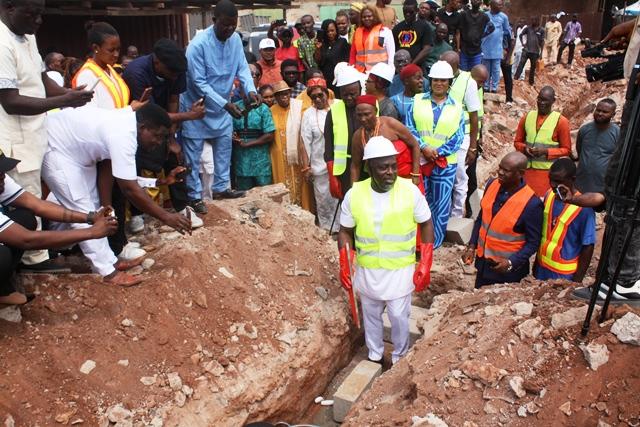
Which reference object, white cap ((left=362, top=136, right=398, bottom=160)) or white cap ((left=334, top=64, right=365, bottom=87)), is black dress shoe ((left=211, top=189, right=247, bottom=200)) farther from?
white cap ((left=362, top=136, right=398, bottom=160))

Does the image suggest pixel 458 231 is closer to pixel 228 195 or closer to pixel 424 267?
pixel 424 267

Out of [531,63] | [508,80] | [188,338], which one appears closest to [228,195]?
[188,338]

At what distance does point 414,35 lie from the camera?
8.87m

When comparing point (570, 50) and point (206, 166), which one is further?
point (570, 50)

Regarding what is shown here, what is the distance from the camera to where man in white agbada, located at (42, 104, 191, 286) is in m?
4.03

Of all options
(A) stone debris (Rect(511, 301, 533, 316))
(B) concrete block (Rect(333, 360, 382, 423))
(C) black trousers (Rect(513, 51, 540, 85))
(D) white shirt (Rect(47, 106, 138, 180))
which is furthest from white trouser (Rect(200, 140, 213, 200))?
(C) black trousers (Rect(513, 51, 540, 85))

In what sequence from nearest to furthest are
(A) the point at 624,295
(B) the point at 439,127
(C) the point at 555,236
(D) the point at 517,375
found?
(D) the point at 517,375 < (A) the point at 624,295 < (C) the point at 555,236 < (B) the point at 439,127

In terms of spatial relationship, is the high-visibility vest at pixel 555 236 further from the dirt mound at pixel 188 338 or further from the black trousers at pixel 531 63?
the black trousers at pixel 531 63

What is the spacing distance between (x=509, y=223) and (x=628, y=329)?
5.52 feet

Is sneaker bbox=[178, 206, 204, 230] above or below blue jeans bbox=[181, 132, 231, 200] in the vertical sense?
below

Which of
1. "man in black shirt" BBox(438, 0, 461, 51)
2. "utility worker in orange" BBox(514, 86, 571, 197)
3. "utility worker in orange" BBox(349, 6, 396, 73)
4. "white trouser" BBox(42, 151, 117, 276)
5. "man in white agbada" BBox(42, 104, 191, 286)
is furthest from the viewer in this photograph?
"man in black shirt" BBox(438, 0, 461, 51)

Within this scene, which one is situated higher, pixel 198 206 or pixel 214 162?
pixel 214 162

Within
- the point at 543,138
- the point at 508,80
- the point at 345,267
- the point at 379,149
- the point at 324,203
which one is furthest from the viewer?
the point at 508,80

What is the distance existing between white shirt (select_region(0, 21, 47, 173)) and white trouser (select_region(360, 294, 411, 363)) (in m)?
2.78
